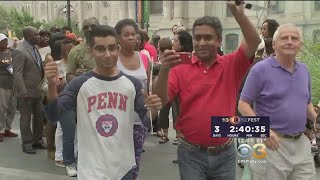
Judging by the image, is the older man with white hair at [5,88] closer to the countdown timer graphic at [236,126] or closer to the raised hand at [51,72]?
the raised hand at [51,72]

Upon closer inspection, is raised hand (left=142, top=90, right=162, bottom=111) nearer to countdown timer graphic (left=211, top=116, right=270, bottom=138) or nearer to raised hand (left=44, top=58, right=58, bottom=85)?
countdown timer graphic (left=211, top=116, right=270, bottom=138)

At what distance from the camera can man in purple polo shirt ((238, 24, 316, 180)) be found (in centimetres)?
346

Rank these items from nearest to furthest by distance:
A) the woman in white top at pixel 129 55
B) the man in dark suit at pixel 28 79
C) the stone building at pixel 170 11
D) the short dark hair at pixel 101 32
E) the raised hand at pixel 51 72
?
the raised hand at pixel 51 72 < the short dark hair at pixel 101 32 < the woman in white top at pixel 129 55 < the man in dark suit at pixel 28 79 < the stone building at pixel 170 11

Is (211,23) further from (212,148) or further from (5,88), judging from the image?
(5,88)

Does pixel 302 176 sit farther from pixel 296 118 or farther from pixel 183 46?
pixel 183 46

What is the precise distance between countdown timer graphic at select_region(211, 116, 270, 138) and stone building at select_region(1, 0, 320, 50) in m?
42.6

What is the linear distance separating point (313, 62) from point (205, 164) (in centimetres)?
381

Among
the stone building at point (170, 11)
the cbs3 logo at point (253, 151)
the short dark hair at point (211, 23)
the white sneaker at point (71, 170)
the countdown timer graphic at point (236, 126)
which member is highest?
the stone building at point (170, 11)

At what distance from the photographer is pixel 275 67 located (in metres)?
3.50

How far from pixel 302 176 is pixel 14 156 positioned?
501 centimetres

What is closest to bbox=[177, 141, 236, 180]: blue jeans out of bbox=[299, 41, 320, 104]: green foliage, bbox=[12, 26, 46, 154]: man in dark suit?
bbox=[299, 41, 320, 104]: green foliage

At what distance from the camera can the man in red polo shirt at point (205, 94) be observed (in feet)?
10.4

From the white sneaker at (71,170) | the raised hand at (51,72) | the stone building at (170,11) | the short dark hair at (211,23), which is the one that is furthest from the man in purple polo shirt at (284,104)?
the stone building at (170,11)

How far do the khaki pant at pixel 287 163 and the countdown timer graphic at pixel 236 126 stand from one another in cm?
48
